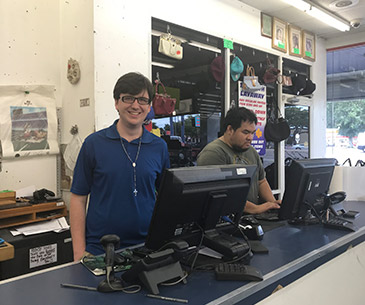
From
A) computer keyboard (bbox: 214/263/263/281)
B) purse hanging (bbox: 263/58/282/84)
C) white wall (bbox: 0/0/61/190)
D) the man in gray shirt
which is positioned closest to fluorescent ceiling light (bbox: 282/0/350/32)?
purse hanging (bbox: 263/58/282/84)

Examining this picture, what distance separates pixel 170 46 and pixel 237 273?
2265 mm

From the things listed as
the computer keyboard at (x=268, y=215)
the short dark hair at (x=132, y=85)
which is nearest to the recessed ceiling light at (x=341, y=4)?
the computer keyboard at (x=268, y=215)

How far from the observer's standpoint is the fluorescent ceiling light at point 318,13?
3.49 m

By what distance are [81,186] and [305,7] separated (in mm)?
3036

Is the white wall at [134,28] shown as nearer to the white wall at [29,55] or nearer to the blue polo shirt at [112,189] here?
the white wall at [29,55]

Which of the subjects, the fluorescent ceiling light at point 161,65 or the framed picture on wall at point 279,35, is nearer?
the fluorescent ceiling light at point 161,65

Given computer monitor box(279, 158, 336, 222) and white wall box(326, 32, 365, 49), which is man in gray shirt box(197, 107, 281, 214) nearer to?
computer monitor box(279, 158, 336, 222)

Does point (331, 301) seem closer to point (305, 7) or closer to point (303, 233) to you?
point (303, 233)

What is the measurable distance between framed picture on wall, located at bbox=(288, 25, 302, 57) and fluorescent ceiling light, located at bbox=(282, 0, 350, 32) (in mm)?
505

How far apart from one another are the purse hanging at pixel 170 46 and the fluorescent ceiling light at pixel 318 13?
47.1 inches

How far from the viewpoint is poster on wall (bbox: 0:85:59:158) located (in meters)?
2.54

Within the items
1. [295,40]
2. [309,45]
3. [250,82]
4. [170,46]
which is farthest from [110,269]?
[309,45]

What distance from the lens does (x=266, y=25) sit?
405 cm

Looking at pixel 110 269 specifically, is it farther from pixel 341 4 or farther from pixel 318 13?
pixel 341 4
